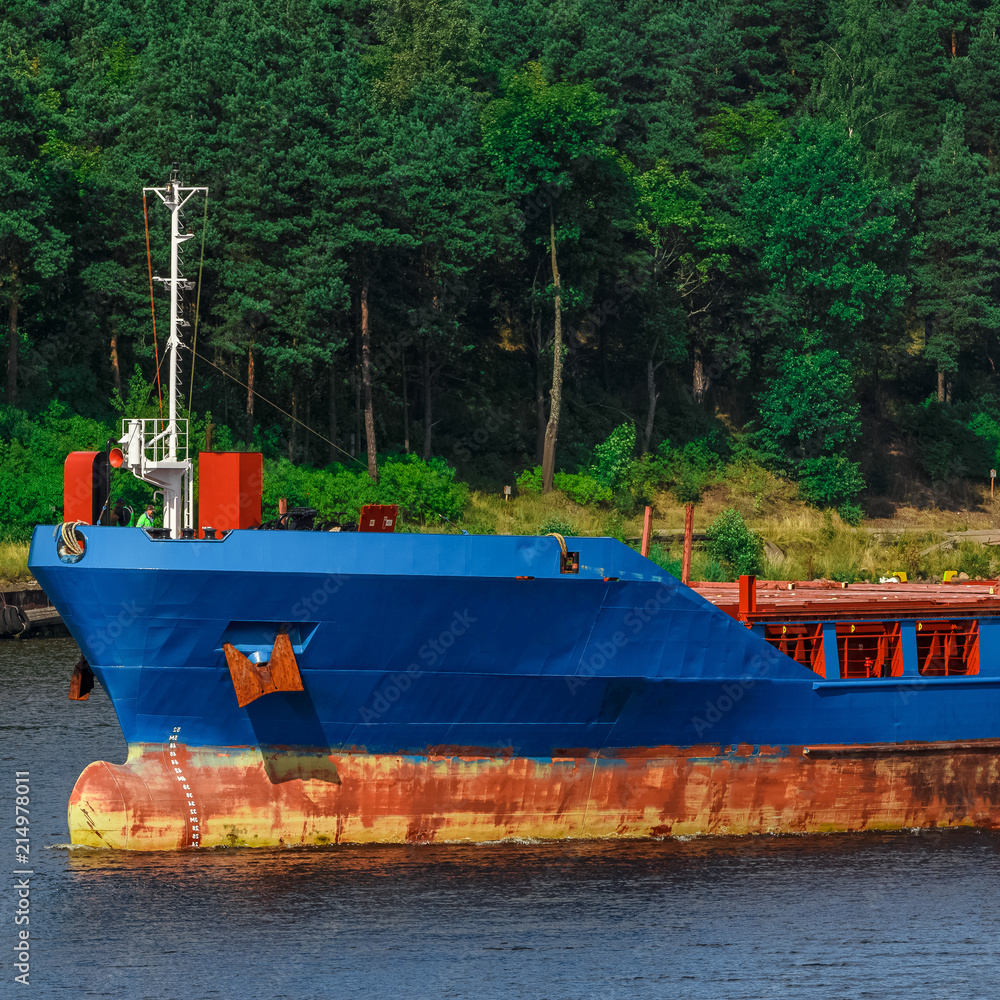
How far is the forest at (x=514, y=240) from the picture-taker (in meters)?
53.6

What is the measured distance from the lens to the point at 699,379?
72.8 meters

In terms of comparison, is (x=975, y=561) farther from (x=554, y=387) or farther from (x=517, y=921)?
(x=517, y=921)

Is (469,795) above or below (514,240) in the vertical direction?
below

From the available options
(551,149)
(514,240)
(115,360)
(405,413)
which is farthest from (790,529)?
(115,360)

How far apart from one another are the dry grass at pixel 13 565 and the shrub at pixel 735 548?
79.8 feet

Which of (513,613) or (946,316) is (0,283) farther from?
(946,316)

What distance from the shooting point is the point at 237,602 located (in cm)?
2006

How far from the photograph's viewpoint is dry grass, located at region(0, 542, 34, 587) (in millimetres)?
44312

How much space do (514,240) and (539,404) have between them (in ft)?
27.2

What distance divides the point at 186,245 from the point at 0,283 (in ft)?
23.9

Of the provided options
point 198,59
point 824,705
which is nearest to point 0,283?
point 198,59

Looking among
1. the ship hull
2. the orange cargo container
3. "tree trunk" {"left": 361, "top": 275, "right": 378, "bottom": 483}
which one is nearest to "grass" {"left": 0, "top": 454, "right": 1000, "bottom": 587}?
"tree trunk" {"left": 361, "top": 275, "right": 378, "bottom": 483}

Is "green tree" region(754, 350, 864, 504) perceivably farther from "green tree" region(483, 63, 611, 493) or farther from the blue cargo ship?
the blue cargo ship

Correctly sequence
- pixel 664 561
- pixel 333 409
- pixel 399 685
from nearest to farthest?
pixel 399 685 < pixel 664 561 < pixel 333 409
